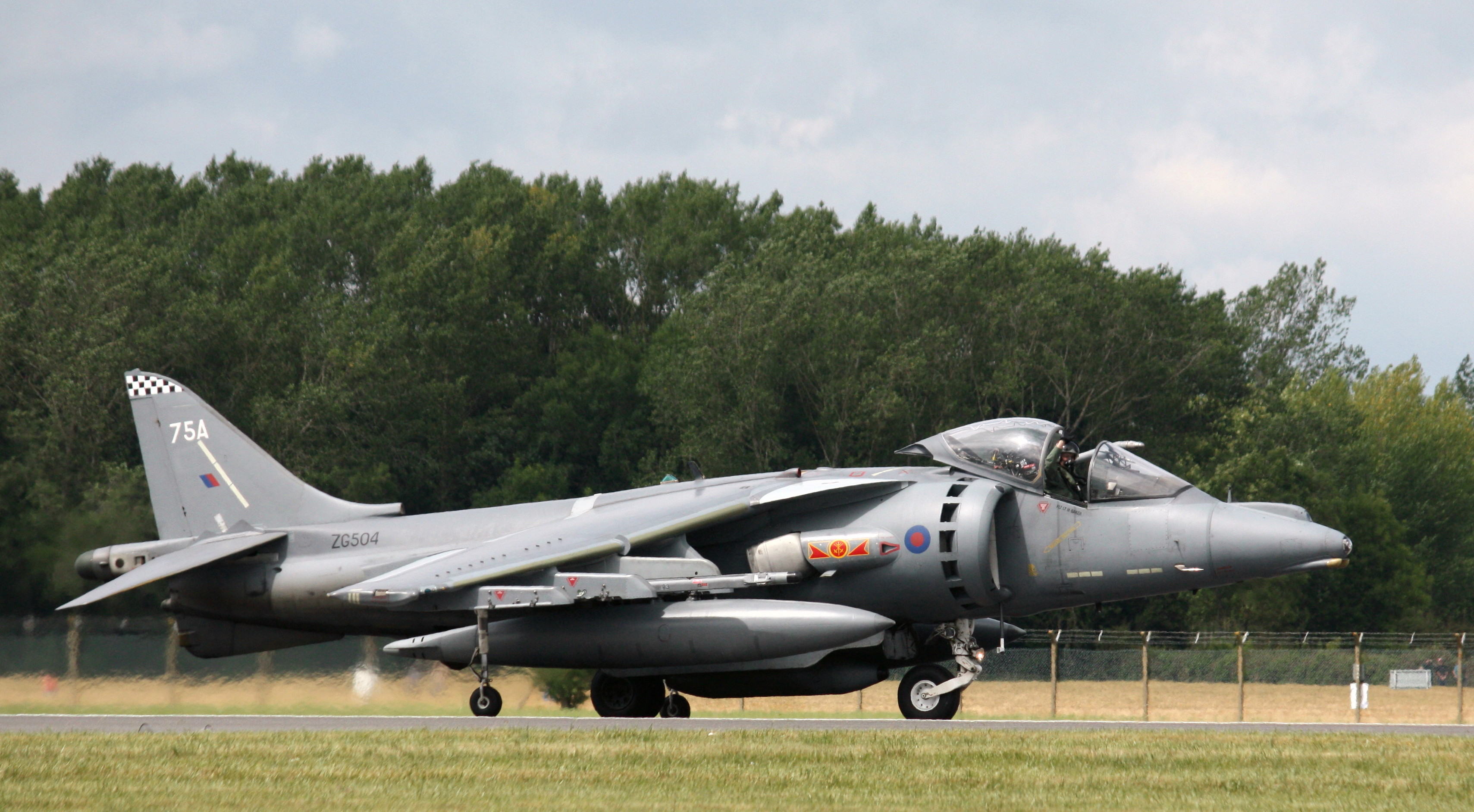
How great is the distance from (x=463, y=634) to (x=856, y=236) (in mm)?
40850

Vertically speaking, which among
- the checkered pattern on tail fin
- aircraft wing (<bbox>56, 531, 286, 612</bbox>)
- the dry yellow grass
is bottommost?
the dry yellow grass

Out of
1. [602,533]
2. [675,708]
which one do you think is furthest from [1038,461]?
[675,708]

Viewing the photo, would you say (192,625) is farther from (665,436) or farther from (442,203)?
(442,203)

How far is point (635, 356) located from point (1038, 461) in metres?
41.3

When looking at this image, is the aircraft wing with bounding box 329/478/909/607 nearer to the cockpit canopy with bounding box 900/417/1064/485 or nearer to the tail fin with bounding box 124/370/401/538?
the cockpit canopy with bounding box 900/417/1064/485

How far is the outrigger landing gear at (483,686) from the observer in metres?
15.6

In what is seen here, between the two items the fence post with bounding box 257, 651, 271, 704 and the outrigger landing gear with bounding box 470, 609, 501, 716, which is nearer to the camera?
the outrigger landing gear with bounding box 470, 609, 501, 716

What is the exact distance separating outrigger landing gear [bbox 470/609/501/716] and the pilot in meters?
6.06

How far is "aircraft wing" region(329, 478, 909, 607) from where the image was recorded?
50.8 feet

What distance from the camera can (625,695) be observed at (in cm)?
1753

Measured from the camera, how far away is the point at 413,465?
5006 centimetres

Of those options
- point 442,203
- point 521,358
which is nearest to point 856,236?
point 521,358

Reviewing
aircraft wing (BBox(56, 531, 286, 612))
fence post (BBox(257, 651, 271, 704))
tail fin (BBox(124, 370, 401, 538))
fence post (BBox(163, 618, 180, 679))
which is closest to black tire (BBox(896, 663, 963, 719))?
tail fin (BBox(124, 370, 401, 538))

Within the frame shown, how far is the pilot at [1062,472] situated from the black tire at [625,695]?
492 centimetres
